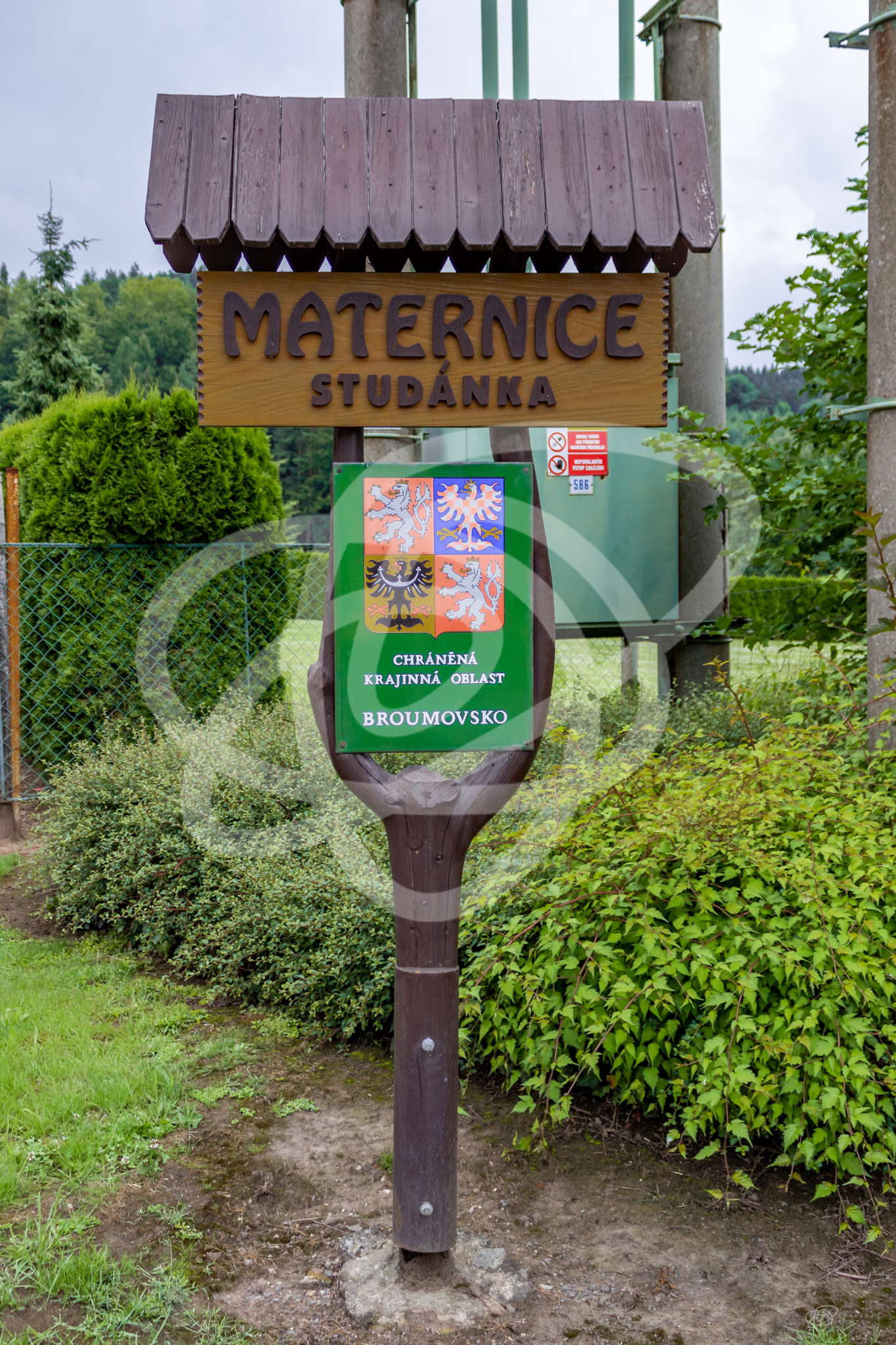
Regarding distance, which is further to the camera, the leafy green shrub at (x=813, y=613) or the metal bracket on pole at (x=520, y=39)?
the metal bracket on pole at (x=520, y=39)

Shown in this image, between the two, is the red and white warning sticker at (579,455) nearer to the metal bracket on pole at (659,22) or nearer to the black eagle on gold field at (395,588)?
the metal bracket on pole at (659,22)

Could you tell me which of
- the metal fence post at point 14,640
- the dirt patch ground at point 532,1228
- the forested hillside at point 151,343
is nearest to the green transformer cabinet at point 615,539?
the metal fence post at point 14,640

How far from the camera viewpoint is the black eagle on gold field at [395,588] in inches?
101

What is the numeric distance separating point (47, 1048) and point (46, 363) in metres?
24.9

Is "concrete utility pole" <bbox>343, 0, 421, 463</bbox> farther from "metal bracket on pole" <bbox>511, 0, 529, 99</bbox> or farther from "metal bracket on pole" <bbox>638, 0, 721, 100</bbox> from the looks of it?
"metal bracket on pole" <bbox>638, 0, 721, 100</bbox>

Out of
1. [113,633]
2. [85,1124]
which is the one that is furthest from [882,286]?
[113,633]

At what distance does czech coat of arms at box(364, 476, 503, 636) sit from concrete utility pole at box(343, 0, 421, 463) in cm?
338

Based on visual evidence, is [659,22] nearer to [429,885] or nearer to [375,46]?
[375,46]

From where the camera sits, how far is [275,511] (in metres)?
8.21

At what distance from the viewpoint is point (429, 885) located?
2619mm

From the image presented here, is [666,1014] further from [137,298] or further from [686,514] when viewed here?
[137,298]

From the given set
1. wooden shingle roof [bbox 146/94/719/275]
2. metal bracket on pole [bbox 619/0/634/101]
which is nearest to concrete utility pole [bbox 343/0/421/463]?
metal bracket on pole [bbox 619/0/634/101]

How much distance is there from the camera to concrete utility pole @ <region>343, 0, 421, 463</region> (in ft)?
19.4

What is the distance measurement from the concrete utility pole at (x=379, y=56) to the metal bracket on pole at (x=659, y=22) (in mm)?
1710
